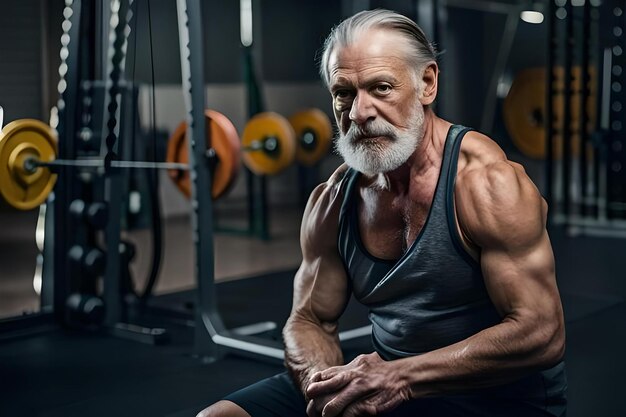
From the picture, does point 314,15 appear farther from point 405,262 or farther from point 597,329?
point 405,262

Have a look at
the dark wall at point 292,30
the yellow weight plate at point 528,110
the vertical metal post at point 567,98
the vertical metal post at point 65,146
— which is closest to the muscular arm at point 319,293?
the vertical metal post at point 65,146

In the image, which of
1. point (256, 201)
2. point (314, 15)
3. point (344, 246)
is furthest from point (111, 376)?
point (314, 15)

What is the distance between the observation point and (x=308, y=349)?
53.5 inches

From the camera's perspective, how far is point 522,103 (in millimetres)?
5676

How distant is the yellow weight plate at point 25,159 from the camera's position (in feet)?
8.83

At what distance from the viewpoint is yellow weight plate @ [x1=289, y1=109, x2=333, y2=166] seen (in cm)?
506

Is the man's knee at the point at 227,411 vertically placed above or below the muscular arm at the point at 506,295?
below

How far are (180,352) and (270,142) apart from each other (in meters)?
1.72

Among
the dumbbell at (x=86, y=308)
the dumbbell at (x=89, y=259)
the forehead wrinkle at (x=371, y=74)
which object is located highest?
the forehead wrinkle at (x=371, y=74)

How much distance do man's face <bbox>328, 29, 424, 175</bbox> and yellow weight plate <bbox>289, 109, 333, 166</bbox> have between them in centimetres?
379

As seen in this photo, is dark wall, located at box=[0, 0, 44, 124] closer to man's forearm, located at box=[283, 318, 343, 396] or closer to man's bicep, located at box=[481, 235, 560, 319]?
man's forearm, located at box=[283, 318, 343, 396]

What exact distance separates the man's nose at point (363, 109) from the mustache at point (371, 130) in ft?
0.04

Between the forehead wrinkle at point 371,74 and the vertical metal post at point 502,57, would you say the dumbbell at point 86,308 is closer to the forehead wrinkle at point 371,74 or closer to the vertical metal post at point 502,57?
the forehead wrinkle at point 371,74

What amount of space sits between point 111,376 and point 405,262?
58.6 inches
